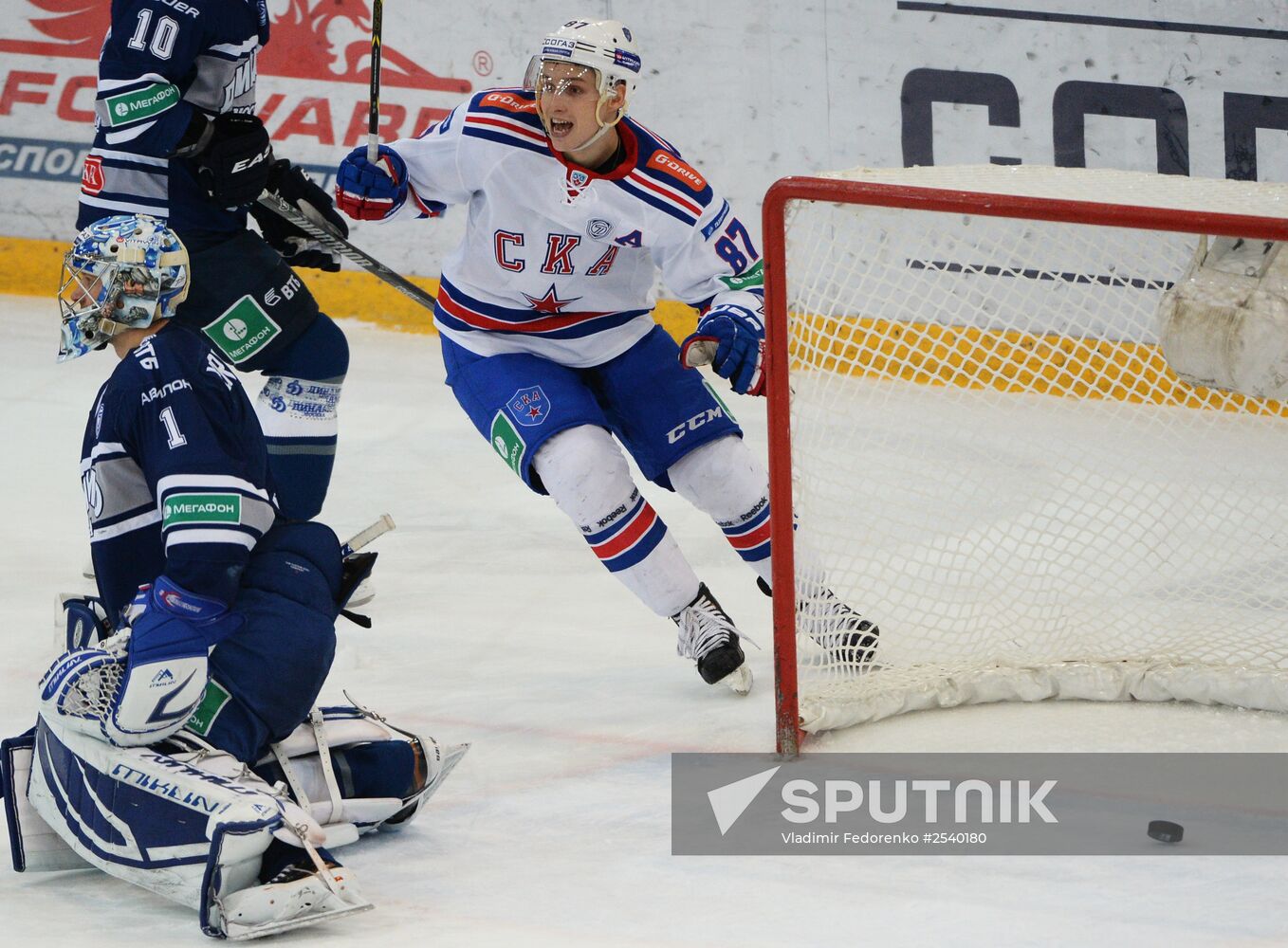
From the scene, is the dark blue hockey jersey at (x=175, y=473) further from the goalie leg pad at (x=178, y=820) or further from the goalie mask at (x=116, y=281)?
the goalie leg pad at (x=178, y=820)

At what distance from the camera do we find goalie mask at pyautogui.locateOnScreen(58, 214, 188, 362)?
223 centimetres

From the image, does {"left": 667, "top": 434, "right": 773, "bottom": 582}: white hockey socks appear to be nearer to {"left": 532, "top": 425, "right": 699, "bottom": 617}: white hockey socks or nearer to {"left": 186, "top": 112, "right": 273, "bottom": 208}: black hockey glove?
{"left": 532, "top": 425, "right": 699, "bottom": 617}: white hockey socks

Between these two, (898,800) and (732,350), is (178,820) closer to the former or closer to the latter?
(898,800)

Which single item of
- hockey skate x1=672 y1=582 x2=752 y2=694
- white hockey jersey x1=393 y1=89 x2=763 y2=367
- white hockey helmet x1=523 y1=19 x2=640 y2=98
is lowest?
hockey skate x1=672 y1=582 x2=752 y2=694

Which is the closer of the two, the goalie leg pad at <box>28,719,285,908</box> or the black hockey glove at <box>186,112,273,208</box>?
the goalie leg pad at <box>28,719,285,908</box>

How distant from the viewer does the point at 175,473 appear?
2.10 meters

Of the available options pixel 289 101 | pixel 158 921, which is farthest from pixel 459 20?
pixel 158 921

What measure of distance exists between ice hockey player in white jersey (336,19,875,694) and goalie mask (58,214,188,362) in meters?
0.76

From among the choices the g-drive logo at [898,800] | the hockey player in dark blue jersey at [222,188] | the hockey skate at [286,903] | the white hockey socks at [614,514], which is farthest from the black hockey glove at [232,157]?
the hockey skate at [286,903]

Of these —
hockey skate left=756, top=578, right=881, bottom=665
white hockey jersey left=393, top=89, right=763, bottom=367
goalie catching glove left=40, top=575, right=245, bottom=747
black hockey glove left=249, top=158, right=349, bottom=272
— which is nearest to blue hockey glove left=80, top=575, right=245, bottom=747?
goalie catching glove left=40, top=575, right=245, bottom=747

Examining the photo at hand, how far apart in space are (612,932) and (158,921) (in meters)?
0.54

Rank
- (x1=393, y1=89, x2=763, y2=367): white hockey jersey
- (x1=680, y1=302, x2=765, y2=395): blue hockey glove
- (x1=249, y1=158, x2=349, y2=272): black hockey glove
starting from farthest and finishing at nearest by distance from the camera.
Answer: (x1=249, y1=158, x2=349, y2=272): black hockey glove → (x1=393, y1=89, x2=763, y2=367): white hockey jersey → (x1=680, y1=302, x2=765, y2=395): blue hockey glove

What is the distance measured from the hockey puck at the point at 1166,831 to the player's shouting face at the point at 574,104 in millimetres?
1385

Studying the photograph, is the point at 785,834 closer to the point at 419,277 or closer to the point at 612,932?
the point at 612,932
